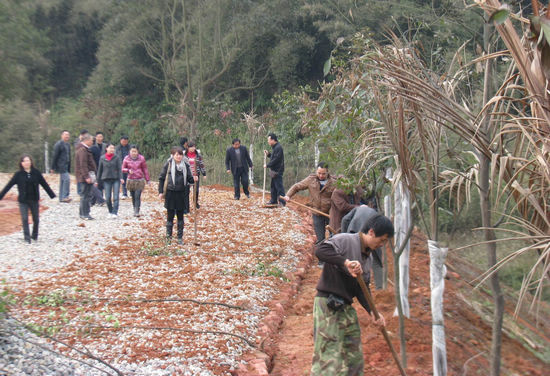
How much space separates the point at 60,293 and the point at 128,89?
28787mm

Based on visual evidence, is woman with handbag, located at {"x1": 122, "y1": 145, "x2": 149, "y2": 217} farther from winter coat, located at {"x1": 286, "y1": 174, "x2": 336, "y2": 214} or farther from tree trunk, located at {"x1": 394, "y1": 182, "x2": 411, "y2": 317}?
tree trunk, located at {"x1": 394, "y1": 182, "x2": 411, "y2": 317}

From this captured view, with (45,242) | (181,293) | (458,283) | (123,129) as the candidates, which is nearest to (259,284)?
(181,293)

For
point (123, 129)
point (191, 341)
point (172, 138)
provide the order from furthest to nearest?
point (123, 129)
point (172, 138)
point (191, 341)

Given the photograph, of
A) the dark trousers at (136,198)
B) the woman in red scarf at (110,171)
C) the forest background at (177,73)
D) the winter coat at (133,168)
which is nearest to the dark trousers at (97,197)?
the woman in red scarf at (110,171)

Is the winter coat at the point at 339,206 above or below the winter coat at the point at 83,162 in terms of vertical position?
below

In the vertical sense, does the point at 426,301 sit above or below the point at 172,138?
below

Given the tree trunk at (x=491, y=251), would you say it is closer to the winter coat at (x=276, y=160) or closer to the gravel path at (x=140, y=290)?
the gravel path at (x=140, y=290)

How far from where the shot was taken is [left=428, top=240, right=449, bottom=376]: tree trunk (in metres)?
4.38

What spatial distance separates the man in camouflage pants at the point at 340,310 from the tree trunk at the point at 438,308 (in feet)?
2.04

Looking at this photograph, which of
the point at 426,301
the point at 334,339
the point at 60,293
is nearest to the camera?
the point at 334,339

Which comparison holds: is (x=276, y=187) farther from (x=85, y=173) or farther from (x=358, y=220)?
(x=358, y=220)

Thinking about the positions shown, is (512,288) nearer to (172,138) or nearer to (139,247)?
(139,247)

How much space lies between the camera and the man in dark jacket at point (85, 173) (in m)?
12.0

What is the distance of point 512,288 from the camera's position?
7.79 meters
